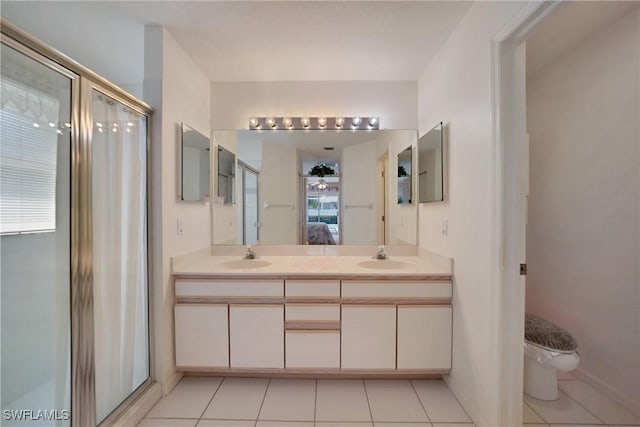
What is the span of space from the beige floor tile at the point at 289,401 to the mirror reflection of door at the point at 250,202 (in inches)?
47.8

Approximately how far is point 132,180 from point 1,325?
86 centimetres

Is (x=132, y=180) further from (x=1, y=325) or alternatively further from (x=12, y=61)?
(x=1, y=325)

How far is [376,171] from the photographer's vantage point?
8.49 ft

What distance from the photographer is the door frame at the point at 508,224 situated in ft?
4.50

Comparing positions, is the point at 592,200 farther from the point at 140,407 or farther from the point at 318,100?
the point at 140,407

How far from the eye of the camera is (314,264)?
2191 millimetres

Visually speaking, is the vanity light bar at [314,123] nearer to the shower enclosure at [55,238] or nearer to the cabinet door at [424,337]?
the shower enclosure at [55,238]

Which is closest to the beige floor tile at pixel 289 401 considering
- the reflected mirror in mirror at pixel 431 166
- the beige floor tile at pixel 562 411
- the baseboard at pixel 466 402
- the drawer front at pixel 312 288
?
the drawer front at pixel 312 288

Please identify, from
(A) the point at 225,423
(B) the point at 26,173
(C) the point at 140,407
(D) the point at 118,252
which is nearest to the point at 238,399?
(A) the point at 225,423

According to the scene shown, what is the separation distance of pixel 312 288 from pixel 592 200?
2.06 metres

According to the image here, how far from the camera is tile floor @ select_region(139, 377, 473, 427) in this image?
1.63 metres

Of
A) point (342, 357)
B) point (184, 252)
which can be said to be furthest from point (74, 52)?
point (342, 357)

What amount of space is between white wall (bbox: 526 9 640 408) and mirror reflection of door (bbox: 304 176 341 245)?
5.47ft

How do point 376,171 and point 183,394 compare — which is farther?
point 376,171
